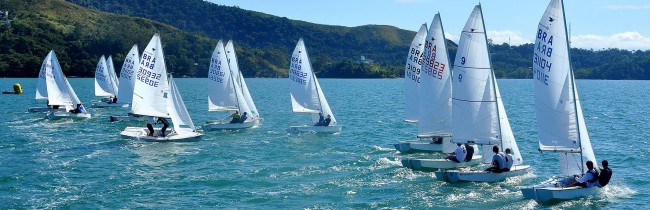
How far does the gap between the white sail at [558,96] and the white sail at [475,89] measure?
9.76 ft

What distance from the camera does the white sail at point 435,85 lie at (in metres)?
36.3

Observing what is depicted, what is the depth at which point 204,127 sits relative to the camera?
50.4m

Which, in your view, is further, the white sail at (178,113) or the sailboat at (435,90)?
the white sail at (178,113)

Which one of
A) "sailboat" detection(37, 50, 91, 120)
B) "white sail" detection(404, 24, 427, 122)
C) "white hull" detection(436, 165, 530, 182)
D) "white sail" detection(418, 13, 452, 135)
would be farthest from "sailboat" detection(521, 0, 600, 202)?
"sailboat" detection(37, 50, 91, 120)

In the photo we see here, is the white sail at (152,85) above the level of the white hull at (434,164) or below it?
above

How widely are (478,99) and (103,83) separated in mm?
54519

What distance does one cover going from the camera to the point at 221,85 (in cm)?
5319

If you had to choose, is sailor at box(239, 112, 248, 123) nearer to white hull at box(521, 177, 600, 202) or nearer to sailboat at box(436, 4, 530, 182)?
sailboat at box(436, 4, 530, 182)

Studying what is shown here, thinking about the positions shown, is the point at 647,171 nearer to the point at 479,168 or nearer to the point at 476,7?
the point at 479,168

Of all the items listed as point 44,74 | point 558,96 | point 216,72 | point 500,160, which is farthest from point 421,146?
point 44,74

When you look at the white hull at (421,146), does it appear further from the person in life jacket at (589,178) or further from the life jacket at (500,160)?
the person in life jacket at (589,178)

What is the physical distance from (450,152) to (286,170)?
762 centimetres

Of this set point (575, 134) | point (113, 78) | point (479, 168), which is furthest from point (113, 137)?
point (113, 78)

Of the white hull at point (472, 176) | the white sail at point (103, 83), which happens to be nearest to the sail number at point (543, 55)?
the white hull at point (472, 176)
